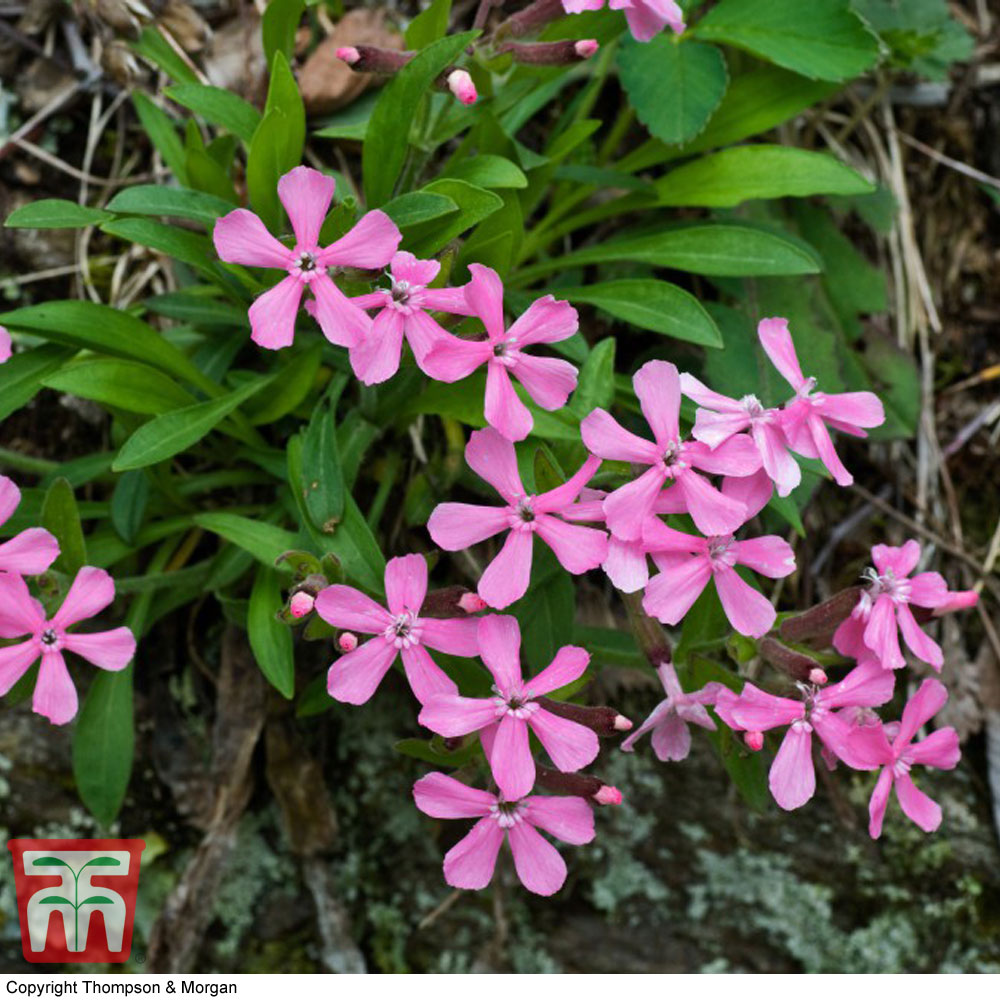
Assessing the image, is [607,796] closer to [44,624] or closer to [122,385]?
[44,624]

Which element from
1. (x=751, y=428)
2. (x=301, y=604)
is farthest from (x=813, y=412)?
(x=301, y=604)

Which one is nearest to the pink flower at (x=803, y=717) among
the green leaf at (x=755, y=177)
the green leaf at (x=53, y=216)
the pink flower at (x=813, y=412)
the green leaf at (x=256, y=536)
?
the pink flower at (x=813, y=412)

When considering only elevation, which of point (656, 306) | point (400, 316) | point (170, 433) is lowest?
point (170, 433)

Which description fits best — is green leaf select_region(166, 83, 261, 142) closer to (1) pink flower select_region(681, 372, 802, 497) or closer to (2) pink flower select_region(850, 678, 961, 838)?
(1) pink flower select_region(681, 372, 802, 497)

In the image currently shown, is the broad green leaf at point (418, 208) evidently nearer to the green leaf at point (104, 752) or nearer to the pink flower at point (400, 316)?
the pink flower at point (400, 316)

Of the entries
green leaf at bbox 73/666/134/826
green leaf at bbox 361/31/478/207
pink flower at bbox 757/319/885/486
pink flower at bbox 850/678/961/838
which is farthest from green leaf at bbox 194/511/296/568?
pink flower at bbox 850/678/961/838

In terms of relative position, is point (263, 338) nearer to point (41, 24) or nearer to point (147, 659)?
point (147, 659)

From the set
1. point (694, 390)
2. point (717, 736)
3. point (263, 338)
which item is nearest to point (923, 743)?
point (717, 736)
